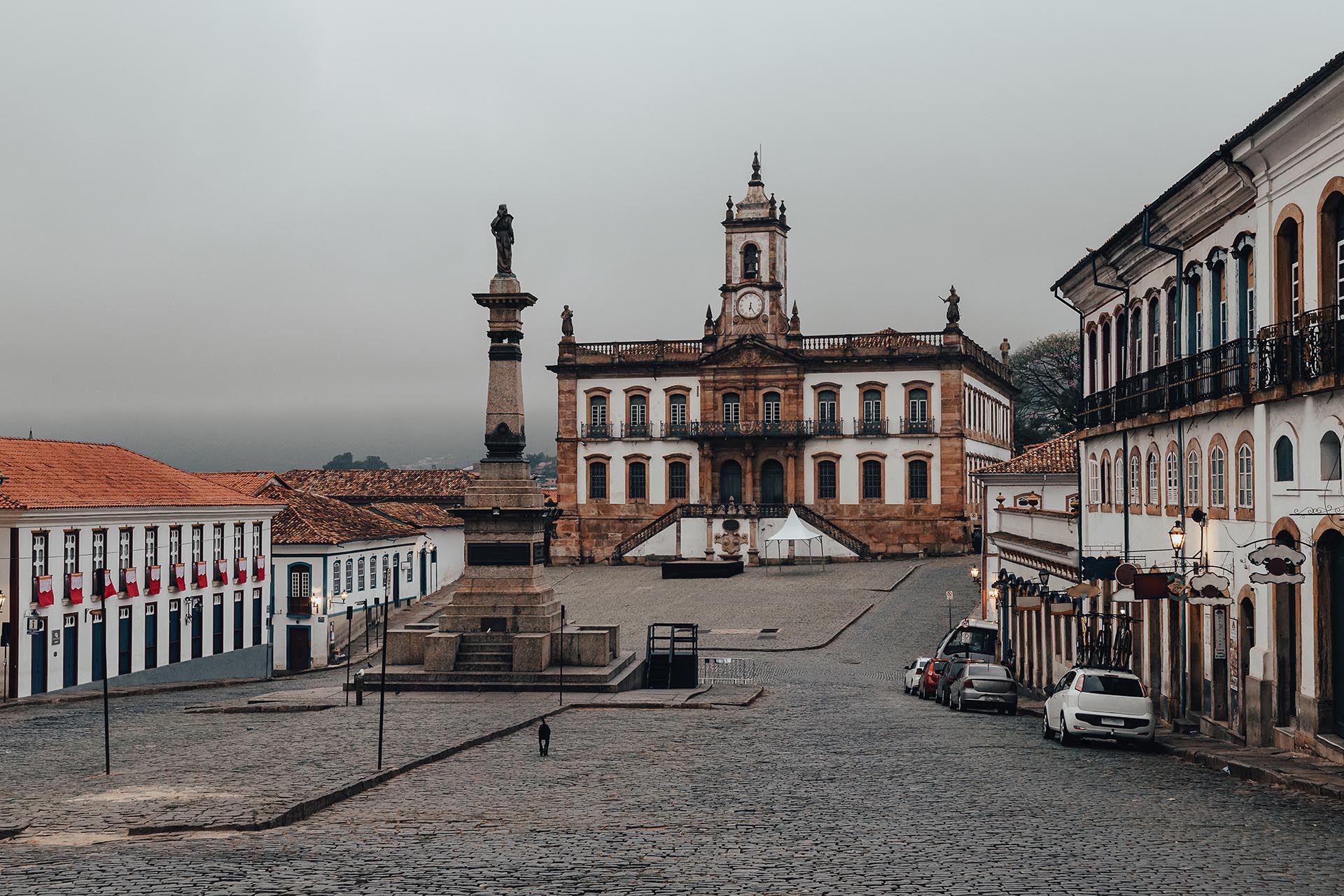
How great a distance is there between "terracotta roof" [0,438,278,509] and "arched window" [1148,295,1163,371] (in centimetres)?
2735

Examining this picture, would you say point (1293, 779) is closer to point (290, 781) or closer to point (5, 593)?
point (290, 781)

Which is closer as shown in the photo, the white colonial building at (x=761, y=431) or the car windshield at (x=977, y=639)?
the car windshield at (x=977, y=639)

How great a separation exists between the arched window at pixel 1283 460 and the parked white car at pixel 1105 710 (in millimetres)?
3726

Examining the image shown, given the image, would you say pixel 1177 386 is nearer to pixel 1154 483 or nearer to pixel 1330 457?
pixel 1154 483

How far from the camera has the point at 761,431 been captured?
76.8m

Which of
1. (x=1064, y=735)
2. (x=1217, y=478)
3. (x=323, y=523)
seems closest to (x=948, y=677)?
(x=1217, y=478)

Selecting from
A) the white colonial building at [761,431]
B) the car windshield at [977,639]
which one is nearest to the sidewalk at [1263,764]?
the car windshield at [977,639]

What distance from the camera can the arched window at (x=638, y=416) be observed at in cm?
7888

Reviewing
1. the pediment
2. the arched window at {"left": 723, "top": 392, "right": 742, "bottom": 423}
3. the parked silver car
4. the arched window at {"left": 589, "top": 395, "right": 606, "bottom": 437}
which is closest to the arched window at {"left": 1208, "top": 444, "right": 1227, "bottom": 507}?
the parked silver car

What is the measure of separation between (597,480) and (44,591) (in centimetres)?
4316

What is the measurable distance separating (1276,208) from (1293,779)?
8.30m

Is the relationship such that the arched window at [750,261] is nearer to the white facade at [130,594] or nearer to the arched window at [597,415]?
the arched window at [597,415]

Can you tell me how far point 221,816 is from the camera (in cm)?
1419

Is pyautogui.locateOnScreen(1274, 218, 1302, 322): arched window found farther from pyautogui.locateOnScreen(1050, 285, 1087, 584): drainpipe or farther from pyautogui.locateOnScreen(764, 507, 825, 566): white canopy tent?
pyautogui.locateOnScreen(764, 507, 825, 566): white canopy tent
